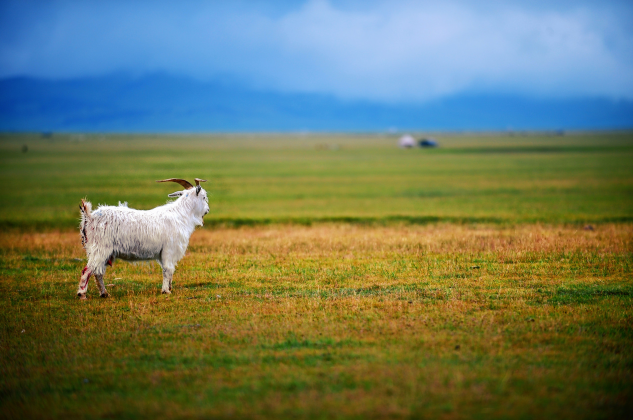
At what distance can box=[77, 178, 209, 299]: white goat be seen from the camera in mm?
11562

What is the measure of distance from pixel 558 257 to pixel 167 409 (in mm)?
11763

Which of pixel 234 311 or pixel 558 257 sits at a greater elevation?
pixel 558 257

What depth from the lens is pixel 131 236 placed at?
11.8 metres

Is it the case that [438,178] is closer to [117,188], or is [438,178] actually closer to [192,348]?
[117,188]

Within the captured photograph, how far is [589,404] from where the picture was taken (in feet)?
21.7

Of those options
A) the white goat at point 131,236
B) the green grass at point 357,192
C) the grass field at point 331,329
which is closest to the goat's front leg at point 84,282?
the white goat at point 131,236

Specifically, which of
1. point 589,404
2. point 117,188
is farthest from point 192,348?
point 117,188

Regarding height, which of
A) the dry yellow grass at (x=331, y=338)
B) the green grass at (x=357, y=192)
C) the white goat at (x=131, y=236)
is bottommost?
the dry yellow grass at (x=331, y=338)

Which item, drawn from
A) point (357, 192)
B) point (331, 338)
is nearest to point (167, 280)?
point (331, 338)

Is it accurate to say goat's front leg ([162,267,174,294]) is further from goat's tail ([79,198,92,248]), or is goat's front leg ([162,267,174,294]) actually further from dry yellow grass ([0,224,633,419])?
goat's tail ([79,198,92,248])

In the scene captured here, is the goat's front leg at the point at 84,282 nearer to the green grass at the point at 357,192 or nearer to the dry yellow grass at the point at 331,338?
the dry yellow grass at the point at 331,338

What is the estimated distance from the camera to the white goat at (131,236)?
11562 millimetres

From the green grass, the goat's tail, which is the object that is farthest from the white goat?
the green grass

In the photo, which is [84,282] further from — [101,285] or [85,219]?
[85,219]
